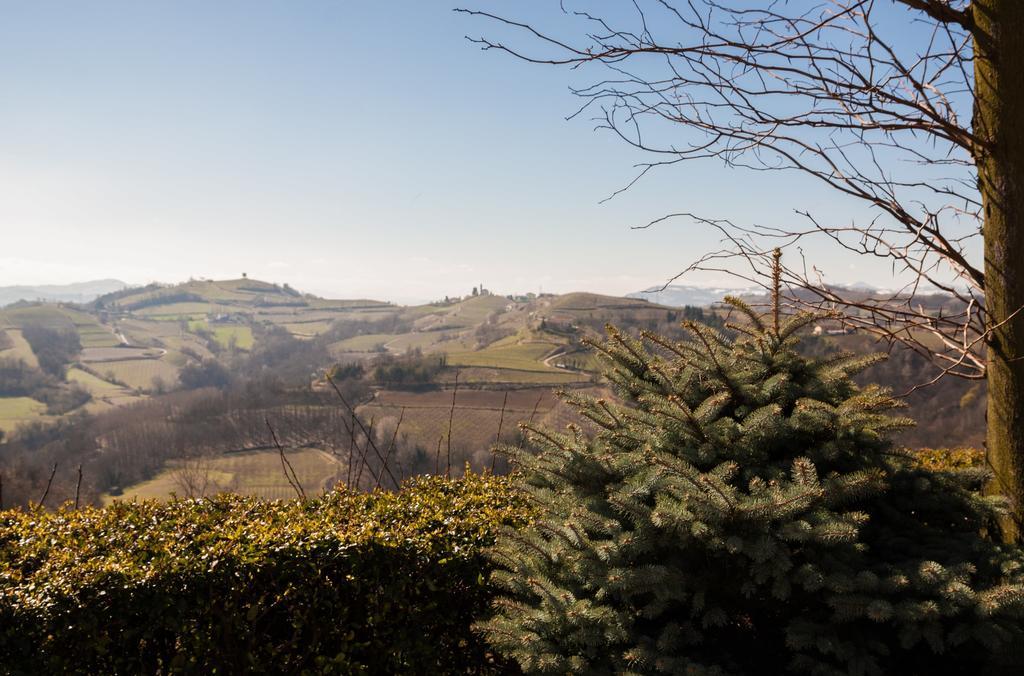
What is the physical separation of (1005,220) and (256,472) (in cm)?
7534

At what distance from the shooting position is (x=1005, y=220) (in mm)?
3611

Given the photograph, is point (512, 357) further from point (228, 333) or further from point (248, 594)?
point (228, 333)

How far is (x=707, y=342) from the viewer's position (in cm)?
329

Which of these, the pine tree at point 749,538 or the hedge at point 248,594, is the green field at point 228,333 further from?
the pine tree at point 749,538

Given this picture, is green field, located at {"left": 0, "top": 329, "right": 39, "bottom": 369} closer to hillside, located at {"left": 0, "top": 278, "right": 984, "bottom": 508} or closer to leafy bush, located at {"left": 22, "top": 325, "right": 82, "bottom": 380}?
hillside, located at {"left": 0, "top": 278, "right": 984, "bottom": 508}

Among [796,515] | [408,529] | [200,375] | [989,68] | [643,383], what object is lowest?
[200,375]

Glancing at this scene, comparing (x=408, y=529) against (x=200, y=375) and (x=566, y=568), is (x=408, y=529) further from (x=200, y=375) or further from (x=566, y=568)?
(x=200, y=375)

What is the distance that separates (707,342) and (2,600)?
393 cm

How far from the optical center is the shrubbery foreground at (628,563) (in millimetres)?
2674

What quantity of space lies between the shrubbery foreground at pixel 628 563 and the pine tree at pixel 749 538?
12mm

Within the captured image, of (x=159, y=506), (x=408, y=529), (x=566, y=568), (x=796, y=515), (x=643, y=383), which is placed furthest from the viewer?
(x=159, y=506)

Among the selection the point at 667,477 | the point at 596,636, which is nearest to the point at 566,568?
the point at 596,636

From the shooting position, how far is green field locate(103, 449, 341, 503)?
203 ft

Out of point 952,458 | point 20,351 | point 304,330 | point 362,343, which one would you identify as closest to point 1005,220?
point 952,458
